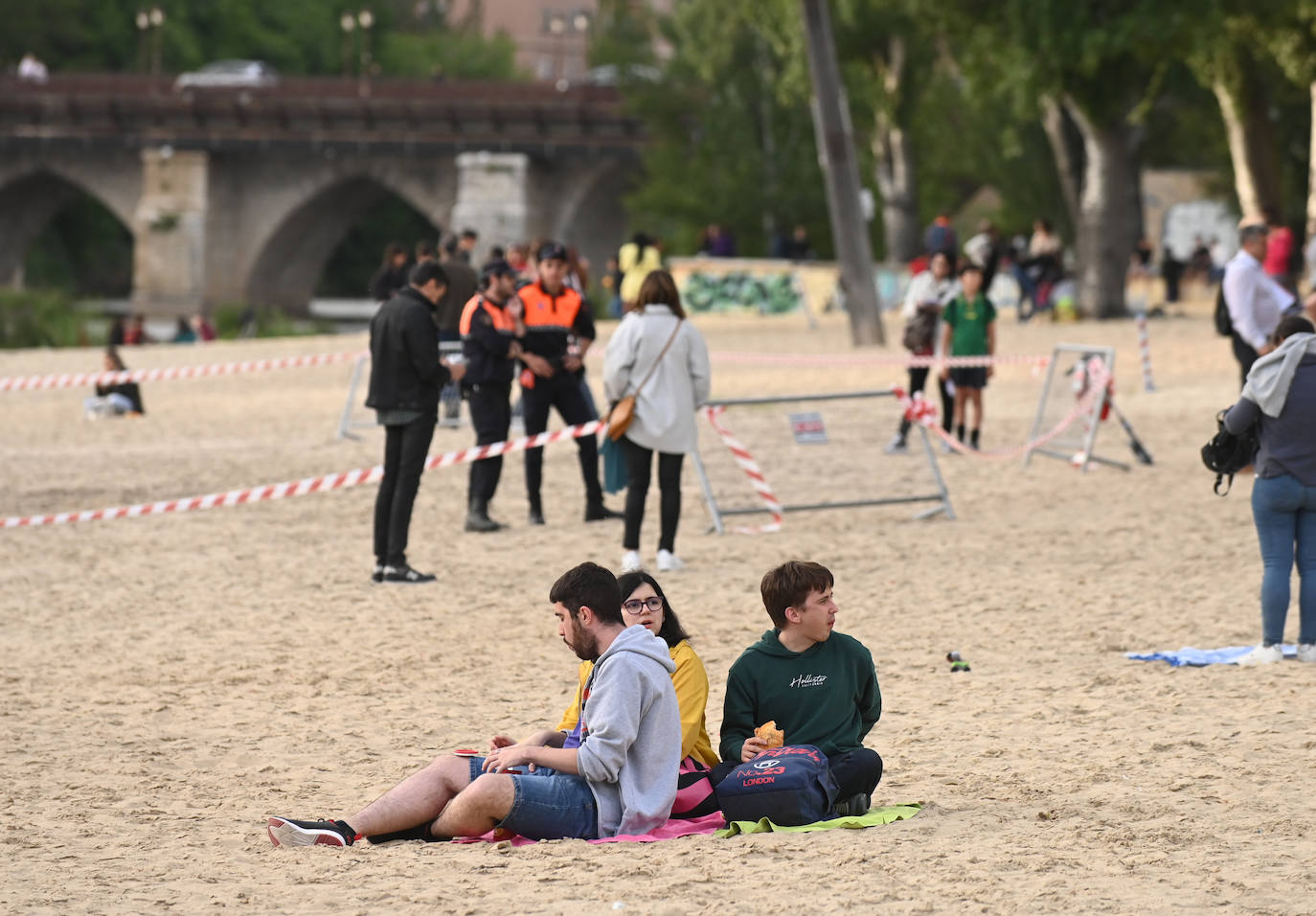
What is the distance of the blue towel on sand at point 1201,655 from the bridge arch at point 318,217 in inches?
2006

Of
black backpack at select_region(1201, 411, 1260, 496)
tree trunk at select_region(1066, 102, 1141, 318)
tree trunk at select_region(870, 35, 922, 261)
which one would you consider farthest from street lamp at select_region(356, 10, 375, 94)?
black backpack at select_region(1201, 411, 1260, 496)

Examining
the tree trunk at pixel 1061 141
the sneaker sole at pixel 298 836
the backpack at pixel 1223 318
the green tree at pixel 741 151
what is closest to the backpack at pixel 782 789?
the sneaker sole at pixel 298 836

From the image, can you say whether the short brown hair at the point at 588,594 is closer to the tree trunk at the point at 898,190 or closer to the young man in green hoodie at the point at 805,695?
the young man in green hoodie at the point at 805,695

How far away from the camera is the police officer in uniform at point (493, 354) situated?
12789 mm

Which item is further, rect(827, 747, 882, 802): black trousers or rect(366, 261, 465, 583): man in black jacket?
rect(366, 261, 465, 583): man in black jacket

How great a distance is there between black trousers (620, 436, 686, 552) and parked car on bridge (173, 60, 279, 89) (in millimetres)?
48271

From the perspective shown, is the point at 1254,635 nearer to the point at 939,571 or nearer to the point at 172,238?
the point at 939,571

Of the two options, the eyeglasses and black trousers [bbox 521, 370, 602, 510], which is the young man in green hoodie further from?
black trousers [bbox 521, 370, 602, 510]

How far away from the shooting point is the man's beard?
5.98 meters

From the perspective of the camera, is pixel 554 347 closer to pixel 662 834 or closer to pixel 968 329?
pixel 968 329

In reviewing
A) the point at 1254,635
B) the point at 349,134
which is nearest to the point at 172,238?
the point at 349,134

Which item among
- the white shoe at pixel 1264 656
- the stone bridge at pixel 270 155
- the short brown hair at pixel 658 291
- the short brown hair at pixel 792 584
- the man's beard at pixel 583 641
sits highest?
the stone bridge at pixel 270 155

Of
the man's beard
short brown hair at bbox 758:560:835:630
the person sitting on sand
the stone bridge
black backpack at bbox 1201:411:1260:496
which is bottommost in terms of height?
the person sitting on sand

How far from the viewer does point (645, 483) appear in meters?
11.1
